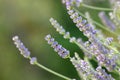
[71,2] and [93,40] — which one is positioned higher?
[71,2]

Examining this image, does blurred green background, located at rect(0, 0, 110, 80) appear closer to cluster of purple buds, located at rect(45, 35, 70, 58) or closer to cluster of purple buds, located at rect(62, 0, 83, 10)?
cluster of purple buds, located at rect(62, 0, 83, 10)

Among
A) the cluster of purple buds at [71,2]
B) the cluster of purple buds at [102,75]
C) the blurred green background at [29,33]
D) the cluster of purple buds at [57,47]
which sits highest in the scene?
the blurred green background at [29,33]

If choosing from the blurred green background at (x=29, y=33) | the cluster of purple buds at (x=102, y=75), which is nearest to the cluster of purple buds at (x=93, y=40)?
the cluster of purple buds at (x=102, y=75)

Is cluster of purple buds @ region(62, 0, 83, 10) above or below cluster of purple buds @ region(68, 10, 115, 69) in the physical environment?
above

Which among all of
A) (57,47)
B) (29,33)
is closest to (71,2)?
(57,47)

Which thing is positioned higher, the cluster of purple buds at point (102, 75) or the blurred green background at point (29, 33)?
the blurred green background at point (29, 33)

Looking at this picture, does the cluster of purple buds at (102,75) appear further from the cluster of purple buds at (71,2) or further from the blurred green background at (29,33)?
the blurred green background at (29,33)

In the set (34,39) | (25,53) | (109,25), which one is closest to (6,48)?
(34,39)

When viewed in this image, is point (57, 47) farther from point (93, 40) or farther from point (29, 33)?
point (29, 33)

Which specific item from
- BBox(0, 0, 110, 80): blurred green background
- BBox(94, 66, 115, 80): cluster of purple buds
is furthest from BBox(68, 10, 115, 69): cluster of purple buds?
BBox(0, 0, 110, 80): blurred green background
